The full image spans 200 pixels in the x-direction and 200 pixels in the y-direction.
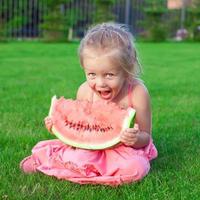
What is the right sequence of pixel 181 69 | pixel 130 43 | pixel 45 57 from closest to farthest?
pixel 130 43, pixel 181 69, pixel 45 57

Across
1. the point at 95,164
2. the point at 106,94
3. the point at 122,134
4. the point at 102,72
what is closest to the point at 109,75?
the point at 102,72

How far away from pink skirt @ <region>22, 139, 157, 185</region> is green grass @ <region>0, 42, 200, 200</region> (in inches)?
2.0

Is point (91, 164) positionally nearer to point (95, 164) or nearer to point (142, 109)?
point (95, 164)

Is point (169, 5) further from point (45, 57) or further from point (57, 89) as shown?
point (57, 89)

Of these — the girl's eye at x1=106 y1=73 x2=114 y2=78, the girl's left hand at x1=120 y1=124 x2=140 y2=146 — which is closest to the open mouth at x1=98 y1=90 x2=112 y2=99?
the girl's eye at x1=106 y1=73 x2=114 y2=78

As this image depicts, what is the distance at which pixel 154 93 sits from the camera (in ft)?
22.9

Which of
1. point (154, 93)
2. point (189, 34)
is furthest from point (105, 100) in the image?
point (189, 34)

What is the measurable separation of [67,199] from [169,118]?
8.32 feet

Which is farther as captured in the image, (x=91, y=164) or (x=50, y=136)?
(x=50, y=136)

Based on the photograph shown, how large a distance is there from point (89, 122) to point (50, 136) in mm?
908

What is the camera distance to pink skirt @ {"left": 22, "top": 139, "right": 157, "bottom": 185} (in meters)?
3.04

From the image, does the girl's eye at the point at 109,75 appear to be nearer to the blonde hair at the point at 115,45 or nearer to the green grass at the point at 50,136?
the blonde hair at the point at 115,45

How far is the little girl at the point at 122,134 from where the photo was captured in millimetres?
3074

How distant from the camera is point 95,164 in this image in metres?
3.12
